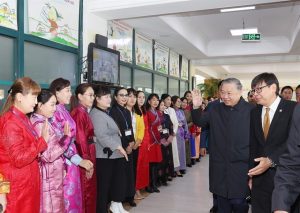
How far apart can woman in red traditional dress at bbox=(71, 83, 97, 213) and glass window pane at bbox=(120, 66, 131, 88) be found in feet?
8.15

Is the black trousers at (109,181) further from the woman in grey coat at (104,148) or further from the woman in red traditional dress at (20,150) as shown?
the woman in red traditional dress at (20,150)

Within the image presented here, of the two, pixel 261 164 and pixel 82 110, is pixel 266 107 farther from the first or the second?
pixel 82 110

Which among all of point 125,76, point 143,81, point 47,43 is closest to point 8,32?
point 47,43

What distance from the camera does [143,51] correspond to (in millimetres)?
6277

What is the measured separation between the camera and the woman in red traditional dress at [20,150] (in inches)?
74.7

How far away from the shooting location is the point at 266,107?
2.06m

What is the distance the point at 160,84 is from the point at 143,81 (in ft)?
3.52

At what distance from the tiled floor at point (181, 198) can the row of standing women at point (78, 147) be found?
19cm

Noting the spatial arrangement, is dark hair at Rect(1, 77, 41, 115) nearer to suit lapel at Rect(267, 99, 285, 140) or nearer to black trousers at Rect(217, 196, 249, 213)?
suit lapel at Rect(267, 99, 285, 140)

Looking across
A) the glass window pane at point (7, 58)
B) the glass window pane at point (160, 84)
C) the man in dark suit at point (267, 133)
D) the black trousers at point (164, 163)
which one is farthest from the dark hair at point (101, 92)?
the glass window pane at point (160, 84)

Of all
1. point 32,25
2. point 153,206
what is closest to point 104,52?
point 32,25

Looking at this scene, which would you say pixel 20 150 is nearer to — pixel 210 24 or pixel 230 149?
pixel 230 149

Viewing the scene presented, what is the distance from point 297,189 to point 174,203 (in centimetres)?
286

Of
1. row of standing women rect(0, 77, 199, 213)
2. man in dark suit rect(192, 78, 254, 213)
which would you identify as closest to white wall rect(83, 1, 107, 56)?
row of standing women rect(0, 77, 199, 213)
